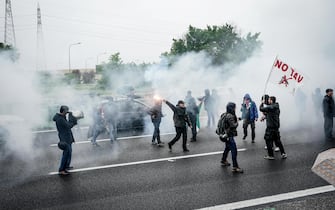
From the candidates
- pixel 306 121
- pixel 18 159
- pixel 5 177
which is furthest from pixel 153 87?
pixel 5 177

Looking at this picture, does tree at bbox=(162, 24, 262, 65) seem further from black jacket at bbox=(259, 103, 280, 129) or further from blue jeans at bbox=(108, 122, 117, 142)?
black jacket at bbox=(259, 103, 280, 129)

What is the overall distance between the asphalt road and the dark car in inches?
95.6

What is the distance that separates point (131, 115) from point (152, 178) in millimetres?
5738

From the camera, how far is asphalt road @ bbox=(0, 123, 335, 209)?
5312mm

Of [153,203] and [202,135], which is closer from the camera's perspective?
[153,203]

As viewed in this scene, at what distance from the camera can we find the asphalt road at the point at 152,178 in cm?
531

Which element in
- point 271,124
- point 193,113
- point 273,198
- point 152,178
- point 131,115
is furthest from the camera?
point 131,115

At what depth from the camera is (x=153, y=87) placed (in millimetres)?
16641

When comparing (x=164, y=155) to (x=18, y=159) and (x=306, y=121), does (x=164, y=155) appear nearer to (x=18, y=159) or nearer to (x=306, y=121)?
(x=18, y=159)

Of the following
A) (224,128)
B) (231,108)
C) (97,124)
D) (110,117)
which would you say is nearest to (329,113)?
(231,108)

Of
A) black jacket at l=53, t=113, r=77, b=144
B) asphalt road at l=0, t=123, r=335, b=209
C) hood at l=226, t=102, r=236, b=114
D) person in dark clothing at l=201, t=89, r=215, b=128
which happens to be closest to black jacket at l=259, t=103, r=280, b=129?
asphalt road at l=0, t=123, r=335, b=209

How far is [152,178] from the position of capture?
254 inches

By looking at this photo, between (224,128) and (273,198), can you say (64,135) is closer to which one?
(224,128)

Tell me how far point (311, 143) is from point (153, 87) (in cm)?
916
